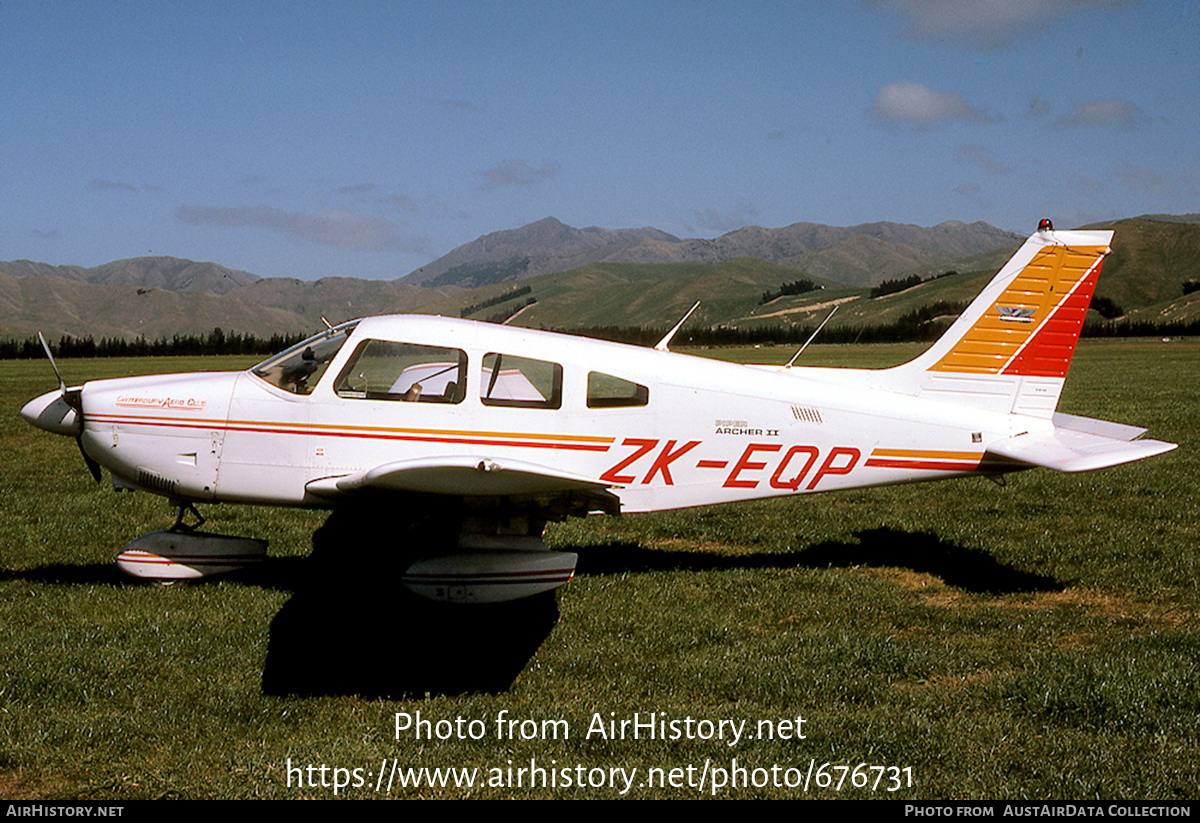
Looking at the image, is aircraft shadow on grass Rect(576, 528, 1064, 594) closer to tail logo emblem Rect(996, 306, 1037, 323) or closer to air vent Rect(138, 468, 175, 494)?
tail logo emblem Rect(996, 306, 1037, 323)

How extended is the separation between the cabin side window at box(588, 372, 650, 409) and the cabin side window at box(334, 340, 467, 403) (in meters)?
1.07

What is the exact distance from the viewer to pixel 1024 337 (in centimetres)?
785

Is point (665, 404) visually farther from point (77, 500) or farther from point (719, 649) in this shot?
point (77, 500)

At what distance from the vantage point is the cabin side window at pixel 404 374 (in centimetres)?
686

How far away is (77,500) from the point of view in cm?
1117

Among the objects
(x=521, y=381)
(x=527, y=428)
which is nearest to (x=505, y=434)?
(x=527, y=428)

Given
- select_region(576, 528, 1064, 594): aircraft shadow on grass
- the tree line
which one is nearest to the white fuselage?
select_region(576, 528, 1064, 594): aircraft shadow on grass

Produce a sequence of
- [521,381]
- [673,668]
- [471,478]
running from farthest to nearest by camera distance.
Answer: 1. [521,381]
2. [673,668]
3. [471,478]

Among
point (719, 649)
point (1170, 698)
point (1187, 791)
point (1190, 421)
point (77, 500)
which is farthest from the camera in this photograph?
point (1190, 421)

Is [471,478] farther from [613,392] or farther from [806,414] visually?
[806,414]

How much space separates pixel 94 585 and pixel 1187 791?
26.9 feet

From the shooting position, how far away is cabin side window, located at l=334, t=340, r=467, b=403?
686 centimetres

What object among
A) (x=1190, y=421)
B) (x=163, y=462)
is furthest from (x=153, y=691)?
(x=1190, y=421)

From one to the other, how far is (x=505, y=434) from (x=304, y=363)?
6.15 ft
